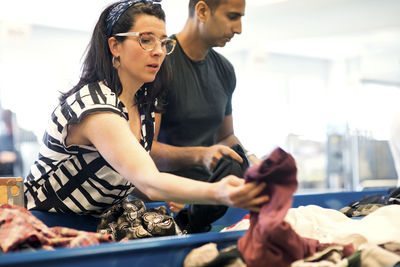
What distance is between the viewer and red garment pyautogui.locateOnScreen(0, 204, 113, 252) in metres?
0.99

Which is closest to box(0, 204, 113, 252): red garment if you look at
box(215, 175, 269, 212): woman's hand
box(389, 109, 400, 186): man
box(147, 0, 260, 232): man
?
box(215, 175, 269, 212): woman's hand

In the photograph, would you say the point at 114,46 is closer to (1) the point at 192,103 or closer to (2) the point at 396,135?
(1) the point at 192,103

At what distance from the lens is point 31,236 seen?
1.00 m

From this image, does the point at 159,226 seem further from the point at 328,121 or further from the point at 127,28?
the point at 328,121

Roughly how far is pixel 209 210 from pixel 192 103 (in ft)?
2.70

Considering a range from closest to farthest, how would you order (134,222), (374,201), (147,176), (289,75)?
(147,176), (134,222), (374,201), (289,75)

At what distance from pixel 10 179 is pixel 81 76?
368mm

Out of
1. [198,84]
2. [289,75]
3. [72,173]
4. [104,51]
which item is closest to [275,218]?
[72,173]

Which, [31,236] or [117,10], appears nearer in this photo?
[31,236]

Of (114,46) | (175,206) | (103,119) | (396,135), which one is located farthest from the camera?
(396,135)

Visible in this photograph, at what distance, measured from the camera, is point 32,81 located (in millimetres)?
7625

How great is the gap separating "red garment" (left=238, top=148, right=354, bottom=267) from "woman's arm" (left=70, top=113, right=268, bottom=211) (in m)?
0.02

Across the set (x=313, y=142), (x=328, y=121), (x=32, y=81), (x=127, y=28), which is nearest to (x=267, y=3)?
(x=313, y=142)

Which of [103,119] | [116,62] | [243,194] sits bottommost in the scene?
[243,194]
